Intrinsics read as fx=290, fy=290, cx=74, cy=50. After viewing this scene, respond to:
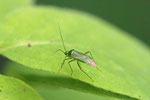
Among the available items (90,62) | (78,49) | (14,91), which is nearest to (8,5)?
(78,49)

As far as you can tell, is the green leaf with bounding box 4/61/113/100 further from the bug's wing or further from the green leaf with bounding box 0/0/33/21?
the green leaf with bounding box 0/0/33/21

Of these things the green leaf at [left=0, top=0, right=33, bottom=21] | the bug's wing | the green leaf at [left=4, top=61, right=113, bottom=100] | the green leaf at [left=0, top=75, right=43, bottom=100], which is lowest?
the green leaf at [left=4, top=61, right=113, bottom=100]

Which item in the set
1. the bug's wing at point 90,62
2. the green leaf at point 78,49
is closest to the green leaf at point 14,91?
the green leaf at point 78,49

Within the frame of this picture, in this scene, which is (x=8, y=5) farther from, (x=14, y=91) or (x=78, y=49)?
(x=14, y=91)

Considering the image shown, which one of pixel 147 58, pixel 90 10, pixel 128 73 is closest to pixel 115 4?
pixel 90 10

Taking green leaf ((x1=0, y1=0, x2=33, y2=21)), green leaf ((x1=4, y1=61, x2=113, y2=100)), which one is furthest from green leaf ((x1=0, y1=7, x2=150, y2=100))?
green leaf ((x1=0, y1=0, x2=33, y2=21))

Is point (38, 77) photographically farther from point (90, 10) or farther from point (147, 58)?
point (90, 10)
